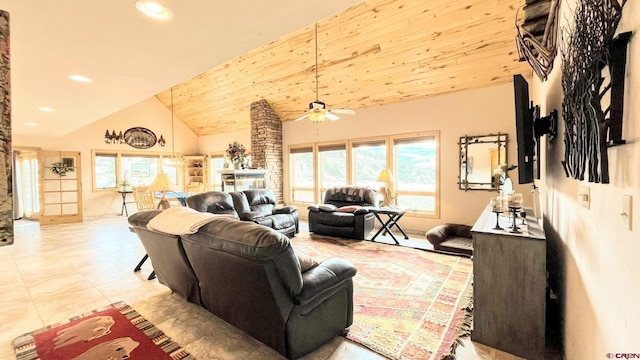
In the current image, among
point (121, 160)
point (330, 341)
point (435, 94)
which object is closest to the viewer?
point (330, 341)

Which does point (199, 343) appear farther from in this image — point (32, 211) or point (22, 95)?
point (32, 211)

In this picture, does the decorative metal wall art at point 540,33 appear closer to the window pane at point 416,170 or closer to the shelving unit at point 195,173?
the window pane at point 416,170

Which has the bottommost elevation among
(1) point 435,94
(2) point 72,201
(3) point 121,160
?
(2) point 72,201

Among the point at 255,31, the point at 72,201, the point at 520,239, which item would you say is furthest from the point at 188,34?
the point at 72,201

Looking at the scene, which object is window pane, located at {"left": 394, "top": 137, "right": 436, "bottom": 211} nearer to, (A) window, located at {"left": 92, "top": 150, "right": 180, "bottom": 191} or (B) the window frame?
(A) window, located at {"left": 92, "top": 150, "right": 180, "bottom": 191}

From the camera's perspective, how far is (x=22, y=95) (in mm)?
3539

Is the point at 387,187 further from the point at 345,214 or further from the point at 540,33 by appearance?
the point at 540,33

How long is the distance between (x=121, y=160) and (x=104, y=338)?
822 centimetres

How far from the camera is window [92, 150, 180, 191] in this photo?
331 inches

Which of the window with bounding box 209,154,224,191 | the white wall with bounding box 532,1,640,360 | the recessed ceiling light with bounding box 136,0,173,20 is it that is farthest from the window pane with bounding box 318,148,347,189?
the recessed ceiling light with bounding box 136,0,173,20

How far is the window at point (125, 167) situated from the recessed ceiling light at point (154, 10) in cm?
760

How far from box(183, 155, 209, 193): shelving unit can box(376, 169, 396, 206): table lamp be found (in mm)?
7103

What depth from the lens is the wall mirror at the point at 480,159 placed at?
4.82m

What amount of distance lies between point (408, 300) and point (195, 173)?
31.1 feet
